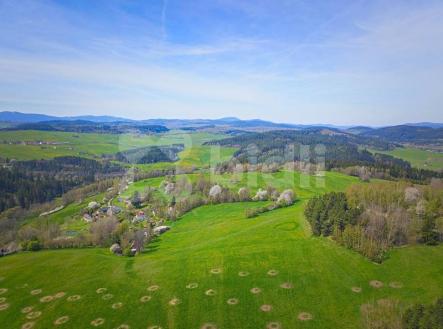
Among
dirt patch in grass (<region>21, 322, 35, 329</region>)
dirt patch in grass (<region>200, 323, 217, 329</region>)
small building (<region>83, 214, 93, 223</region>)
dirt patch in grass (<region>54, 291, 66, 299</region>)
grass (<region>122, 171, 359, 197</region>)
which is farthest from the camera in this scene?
grass (<region>122, 171, 359, 197</region>)

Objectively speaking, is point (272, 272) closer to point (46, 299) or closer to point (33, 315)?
point (46, 299)

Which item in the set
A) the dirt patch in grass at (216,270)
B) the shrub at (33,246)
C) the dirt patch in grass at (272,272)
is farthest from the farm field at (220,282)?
the shrub at (33,246)

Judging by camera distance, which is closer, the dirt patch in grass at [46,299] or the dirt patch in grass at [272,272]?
the dirt patch in grass at [46,299]

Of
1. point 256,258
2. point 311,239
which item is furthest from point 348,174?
point 256,258

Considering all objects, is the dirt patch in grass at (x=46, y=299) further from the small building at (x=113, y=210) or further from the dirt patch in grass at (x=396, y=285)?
the small building at (x=113, y=210)

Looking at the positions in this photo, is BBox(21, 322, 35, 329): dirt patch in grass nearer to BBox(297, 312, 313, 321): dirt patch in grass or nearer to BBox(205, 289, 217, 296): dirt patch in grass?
BBox(205, 289, 217, 296): dirt patch in grass

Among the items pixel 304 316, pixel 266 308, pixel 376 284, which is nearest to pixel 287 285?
pixel 266 308

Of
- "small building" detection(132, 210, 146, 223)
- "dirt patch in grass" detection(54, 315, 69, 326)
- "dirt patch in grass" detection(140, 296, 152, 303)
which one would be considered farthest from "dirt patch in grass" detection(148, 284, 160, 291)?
"small building" detection(132, 210, 146, 223)
